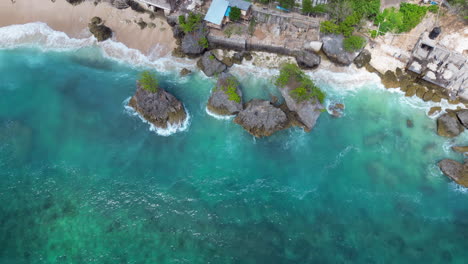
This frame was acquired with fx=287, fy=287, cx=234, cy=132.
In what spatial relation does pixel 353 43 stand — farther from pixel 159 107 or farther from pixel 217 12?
pixel 159 107

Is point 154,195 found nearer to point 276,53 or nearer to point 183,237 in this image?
point 183,237

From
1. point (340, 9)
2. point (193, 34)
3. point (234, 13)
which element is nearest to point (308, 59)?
point (340, 9)

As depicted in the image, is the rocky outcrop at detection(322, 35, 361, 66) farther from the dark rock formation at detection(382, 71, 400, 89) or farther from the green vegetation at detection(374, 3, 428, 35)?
the green vegetation at detection(374, 3, 428, 35)

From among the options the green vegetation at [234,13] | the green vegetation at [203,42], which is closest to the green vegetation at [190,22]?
the green vegetation at [203,42]

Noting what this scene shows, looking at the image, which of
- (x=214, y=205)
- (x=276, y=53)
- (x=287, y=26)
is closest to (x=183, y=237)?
(x=214, y=205)

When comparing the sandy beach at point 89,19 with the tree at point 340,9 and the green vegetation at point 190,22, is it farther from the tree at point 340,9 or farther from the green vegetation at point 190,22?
the tree at point 340,9

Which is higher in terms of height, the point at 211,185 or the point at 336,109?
the point at 336,109

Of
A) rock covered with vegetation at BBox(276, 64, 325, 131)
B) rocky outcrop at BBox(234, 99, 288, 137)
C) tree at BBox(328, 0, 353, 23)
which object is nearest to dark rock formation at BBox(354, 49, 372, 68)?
tree at BBox(328, 0, 353, 23)
